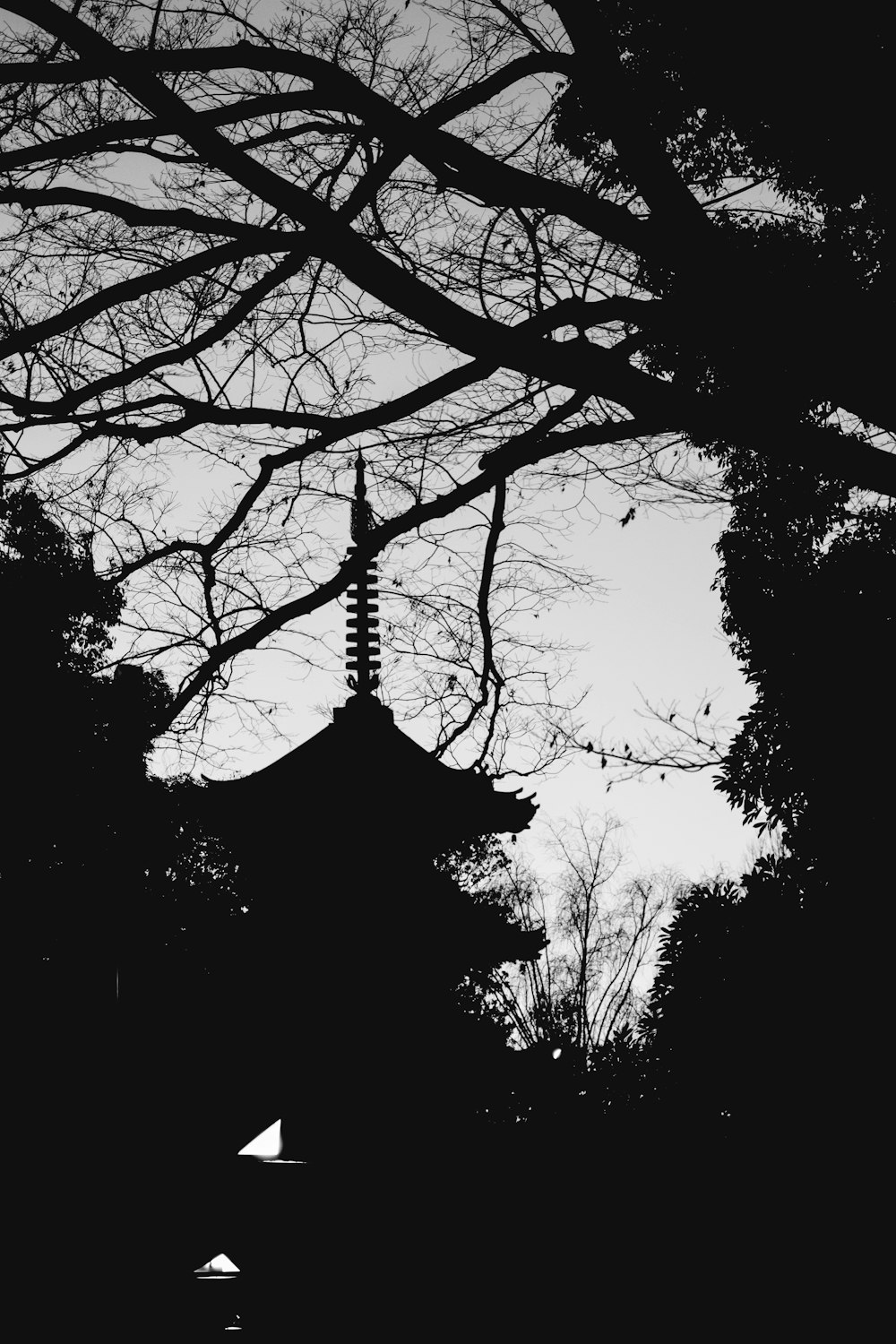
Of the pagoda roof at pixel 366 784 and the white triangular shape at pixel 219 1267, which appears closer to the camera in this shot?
the white triangular shape at pixel 219 1267

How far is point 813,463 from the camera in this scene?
3.43 meters

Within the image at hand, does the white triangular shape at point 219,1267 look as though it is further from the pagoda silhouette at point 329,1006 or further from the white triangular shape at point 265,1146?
the white triangular shape at point 265,1146

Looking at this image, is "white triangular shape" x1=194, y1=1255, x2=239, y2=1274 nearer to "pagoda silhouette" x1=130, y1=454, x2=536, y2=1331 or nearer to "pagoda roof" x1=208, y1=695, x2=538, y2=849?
"pagoda silhouette" x1=130, y1=454, x2=536, y2=1331

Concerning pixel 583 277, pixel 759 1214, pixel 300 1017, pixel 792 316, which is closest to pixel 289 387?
pixel 583 277

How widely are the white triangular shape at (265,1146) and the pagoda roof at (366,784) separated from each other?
6436mm

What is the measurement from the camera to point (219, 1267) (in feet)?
26.1

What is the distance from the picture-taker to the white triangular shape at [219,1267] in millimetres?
7900

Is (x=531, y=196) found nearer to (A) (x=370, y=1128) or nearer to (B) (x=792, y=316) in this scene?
(B) (x=792, y=316)

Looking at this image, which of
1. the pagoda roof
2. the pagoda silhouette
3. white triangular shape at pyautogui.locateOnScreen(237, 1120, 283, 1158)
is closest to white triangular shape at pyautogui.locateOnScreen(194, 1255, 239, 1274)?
the pagoda silhouette

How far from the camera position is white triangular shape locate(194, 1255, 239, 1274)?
7.90m

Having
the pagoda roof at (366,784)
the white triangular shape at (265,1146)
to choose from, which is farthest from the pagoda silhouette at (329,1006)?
the white triangular shape at (265,1146)

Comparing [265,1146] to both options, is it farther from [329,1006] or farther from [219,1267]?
[329,1006]

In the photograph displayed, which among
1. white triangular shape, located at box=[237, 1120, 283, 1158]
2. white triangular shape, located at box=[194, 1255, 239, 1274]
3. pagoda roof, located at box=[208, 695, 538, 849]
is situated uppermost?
pagoda roof, located at box=[208, 695, 538, 849]

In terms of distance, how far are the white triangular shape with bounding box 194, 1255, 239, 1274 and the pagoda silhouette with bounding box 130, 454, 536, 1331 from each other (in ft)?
0.28
